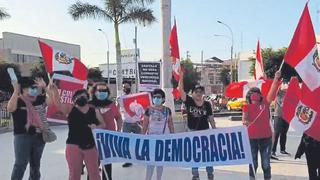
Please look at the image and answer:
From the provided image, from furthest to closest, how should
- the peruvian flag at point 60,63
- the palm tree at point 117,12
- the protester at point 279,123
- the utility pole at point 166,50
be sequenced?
the palm tree at point 117,12 < the utility pole at point 166,50 < the protester at point 279,123 < the peruvian flag at point 60,63

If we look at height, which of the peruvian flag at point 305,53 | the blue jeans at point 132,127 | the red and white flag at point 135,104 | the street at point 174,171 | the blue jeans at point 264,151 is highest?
the peruvian flag at point 305,53

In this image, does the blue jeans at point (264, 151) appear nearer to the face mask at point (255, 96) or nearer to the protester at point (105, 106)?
the face mask at point (255, 96)

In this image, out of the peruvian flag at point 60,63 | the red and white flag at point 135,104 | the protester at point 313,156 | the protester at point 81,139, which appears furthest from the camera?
the red and white flag at point 135,104

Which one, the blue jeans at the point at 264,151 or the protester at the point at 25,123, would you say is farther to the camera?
the blue jeans at the point at 264,151

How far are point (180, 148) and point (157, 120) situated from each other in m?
0.84

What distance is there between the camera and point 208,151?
20.4ft

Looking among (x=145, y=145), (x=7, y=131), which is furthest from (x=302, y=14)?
(x=7, y=131)

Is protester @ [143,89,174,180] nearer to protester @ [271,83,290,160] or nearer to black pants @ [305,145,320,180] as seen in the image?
black pants @ [305,145,320,180]

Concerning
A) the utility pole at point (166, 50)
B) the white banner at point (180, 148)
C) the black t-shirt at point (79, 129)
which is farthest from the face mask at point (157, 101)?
the utility pole at point (166, 50)

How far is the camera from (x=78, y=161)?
19.4ft

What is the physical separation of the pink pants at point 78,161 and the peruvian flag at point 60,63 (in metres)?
2.61

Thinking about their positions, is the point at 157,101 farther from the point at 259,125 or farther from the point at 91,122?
the point at 259,125

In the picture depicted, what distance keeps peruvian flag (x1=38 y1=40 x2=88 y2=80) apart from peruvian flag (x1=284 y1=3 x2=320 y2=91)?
3.80 m

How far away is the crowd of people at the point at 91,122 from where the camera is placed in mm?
5961
